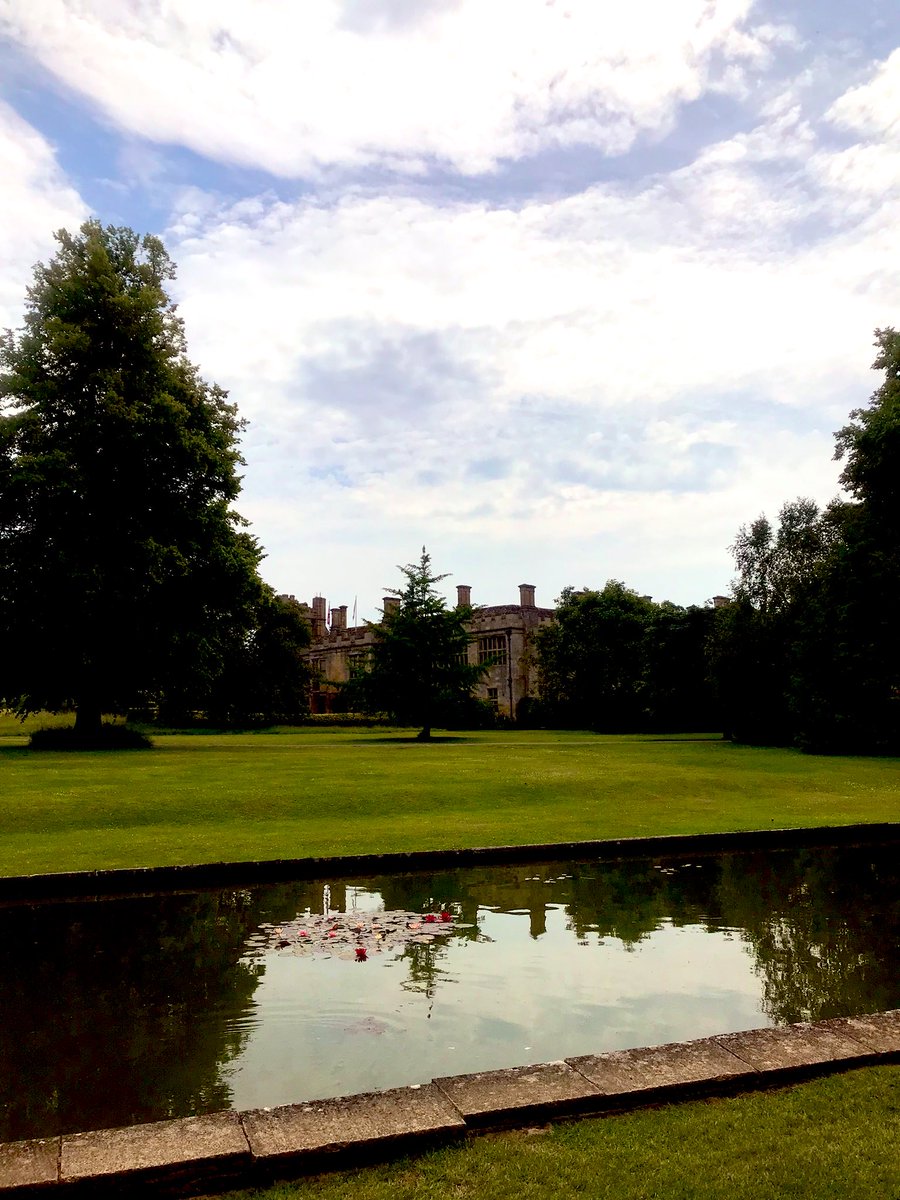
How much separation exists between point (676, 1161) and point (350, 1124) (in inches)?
62.5

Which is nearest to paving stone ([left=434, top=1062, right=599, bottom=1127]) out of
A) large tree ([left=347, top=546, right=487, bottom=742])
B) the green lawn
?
the green lawn

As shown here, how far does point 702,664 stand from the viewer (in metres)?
59.1

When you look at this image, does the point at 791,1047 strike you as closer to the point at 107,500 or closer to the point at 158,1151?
the point at 158,1151

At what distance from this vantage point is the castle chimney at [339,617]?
102431 millimetres

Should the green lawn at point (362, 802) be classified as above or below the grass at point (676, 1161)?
below

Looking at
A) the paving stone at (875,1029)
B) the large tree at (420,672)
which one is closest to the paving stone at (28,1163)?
the paving stone at (875,1029)

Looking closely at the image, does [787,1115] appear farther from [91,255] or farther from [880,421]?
[91,255]

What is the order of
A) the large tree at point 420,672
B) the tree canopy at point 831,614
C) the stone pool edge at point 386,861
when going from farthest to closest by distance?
the large tree at point 420,672
the tree canopy at point 831,614
the stone pool edge at point 386,861

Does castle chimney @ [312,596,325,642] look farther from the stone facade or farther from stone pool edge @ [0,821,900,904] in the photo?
stone pool edge @ [0,821,900,904]

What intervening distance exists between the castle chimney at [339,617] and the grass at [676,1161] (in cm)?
9734

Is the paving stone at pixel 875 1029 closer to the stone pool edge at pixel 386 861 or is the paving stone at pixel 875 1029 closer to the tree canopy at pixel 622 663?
the stone pool edge at pixel 386 861

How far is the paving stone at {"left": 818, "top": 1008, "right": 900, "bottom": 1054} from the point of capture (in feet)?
18.6

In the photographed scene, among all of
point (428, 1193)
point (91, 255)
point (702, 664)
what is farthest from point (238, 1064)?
point (702, 664)

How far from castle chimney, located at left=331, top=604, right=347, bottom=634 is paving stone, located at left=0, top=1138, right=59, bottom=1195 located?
319 feet
